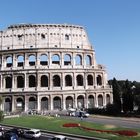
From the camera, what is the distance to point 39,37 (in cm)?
8650

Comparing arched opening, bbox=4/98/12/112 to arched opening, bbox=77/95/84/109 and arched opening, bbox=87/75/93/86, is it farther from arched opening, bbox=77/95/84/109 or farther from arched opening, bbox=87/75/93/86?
arched opening, bbox=87/75/93/86

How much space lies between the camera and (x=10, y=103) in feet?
270

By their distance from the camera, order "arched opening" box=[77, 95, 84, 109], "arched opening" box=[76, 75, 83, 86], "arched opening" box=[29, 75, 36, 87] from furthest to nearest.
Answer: "arched opening" box=[76, 75, 83, 86] < "arched opening" box=[29, 75, 36, 87] < "arched opening" box=[77, 95, 84, 109]

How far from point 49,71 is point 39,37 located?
10432 millimetres

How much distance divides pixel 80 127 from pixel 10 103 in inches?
1509

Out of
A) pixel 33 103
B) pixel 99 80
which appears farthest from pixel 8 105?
pixel 99 80

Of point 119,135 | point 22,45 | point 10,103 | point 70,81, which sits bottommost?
point 119,135

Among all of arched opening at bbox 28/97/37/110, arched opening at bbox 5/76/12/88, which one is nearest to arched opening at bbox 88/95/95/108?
arched opening at bbox 28/97/37/110

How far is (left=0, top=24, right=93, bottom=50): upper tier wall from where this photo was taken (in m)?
86.4

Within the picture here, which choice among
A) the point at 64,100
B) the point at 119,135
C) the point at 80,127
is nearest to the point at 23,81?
the point at 64,100

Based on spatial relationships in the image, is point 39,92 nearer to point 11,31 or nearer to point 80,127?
point 11,31

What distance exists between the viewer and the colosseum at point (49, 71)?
8206 centimetres

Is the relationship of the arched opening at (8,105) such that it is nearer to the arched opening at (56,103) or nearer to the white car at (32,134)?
the arched opening at (56,103)

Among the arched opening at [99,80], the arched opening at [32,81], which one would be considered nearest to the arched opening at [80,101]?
the arched opening at [99,80]
